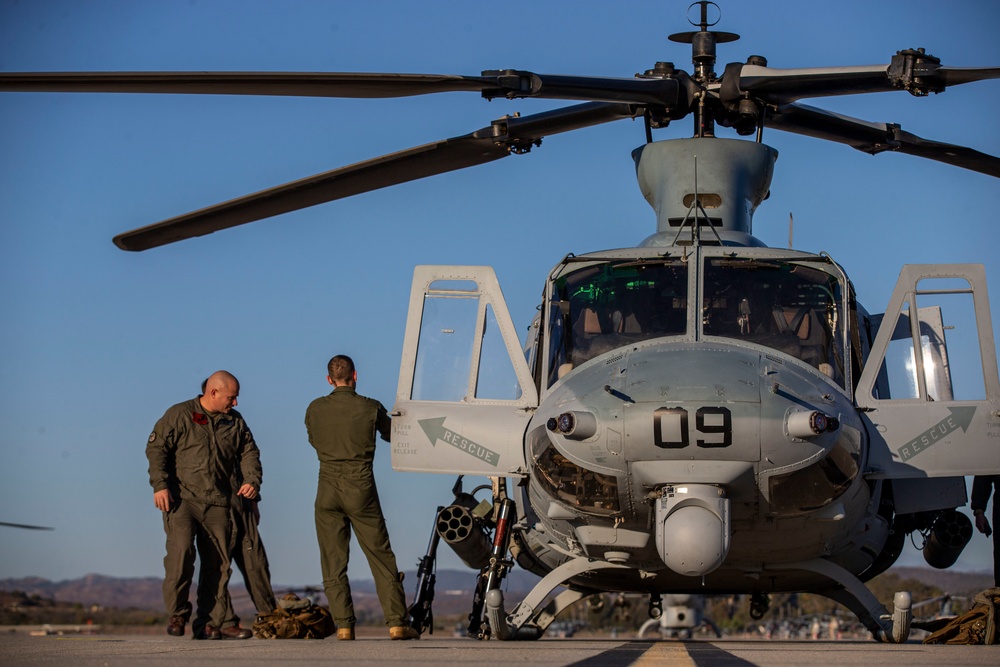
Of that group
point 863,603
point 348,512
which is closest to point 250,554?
point 348,512

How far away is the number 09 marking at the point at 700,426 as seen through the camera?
8.74 meters

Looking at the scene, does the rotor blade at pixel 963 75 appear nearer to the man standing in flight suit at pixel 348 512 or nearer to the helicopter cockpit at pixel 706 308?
the helicopter cockpit at pixel 706 308

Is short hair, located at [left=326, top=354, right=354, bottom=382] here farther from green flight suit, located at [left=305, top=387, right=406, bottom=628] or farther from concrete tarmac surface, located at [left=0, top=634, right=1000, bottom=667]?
concrete tarmac surface, located at [left=0, top=634, right=1000, bottom=667]

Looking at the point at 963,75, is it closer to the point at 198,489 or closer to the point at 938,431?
the point at 938,431

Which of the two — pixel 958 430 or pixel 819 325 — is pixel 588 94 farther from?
pixel 958 430

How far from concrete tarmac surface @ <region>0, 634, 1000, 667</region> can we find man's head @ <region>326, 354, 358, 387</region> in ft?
6.75

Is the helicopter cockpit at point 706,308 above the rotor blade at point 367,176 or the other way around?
the other way around

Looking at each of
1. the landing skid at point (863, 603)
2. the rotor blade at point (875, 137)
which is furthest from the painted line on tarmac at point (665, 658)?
the rotor blade at point (875, 137)

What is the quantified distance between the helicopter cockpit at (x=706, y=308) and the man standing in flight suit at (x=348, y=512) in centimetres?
140

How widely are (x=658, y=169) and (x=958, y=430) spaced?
127 inches

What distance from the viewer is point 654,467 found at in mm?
8922

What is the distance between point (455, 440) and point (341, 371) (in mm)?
963

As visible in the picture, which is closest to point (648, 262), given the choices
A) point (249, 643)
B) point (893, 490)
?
point (893, 490)

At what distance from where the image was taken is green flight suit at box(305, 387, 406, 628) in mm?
10398
